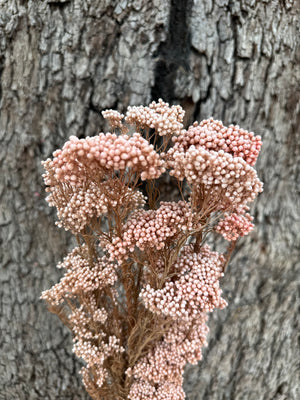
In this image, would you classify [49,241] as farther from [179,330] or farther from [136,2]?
[136,2]

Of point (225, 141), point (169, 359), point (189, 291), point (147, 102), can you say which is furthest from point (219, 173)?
point (147, 102)

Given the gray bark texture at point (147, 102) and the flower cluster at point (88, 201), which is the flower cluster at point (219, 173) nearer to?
the flower cluster at point (88, 201)

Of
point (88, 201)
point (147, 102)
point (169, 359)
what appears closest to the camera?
point (88, 201)

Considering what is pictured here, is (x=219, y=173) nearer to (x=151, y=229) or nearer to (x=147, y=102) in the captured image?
(x=151, y=229)

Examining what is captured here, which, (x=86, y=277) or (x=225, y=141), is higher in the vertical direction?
(x=225, y=141)

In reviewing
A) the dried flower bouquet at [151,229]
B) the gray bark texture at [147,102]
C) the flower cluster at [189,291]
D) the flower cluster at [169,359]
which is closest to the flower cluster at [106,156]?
the dried flower bouquet at [151,229]

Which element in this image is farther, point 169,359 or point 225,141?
point 169,359

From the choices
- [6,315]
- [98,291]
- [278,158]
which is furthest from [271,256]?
[6,315]

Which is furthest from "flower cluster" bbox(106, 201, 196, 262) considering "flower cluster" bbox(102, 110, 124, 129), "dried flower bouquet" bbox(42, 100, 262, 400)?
"flower cluster" bbox(102, 110, 124, 129)
